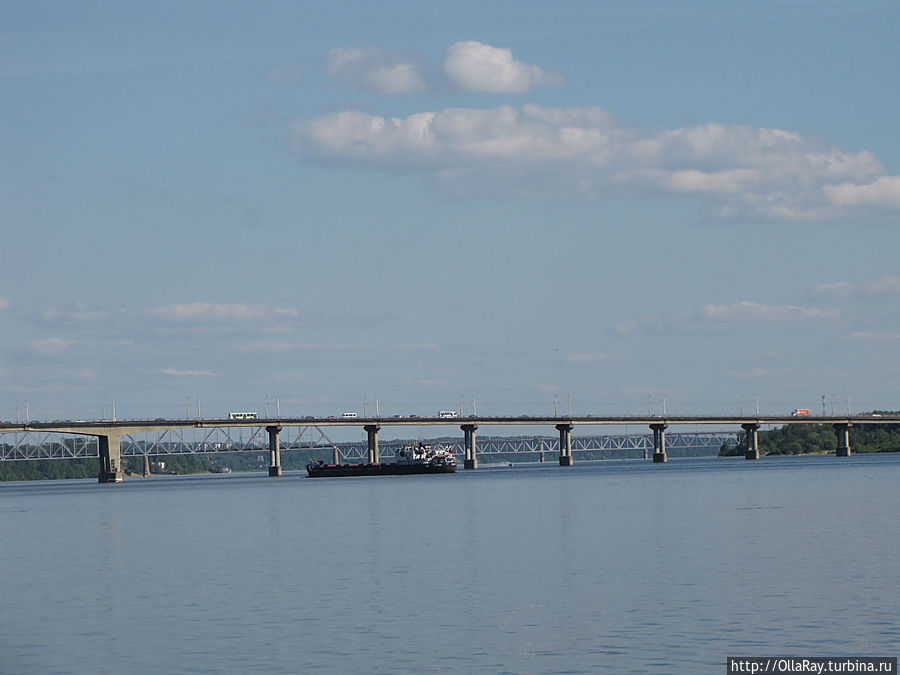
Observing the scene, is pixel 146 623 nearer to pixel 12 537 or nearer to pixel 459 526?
pixel 459 526

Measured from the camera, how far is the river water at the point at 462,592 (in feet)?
145

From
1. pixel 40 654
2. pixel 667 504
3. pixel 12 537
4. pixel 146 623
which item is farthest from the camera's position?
pixel 667 504

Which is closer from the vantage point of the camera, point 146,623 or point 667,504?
point 146,623

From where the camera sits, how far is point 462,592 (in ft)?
193

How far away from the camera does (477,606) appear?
2142 inches

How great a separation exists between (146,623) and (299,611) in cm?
605

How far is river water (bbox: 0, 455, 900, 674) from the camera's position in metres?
44.3

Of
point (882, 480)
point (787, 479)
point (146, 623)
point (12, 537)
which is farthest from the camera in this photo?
point (787, 479)

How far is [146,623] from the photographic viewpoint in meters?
53.3

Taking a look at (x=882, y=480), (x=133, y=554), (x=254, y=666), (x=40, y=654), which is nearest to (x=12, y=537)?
(x=133, y=554)

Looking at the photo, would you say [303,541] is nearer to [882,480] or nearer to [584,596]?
[584,596]

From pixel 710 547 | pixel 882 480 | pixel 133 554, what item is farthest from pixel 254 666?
pixel 882 480

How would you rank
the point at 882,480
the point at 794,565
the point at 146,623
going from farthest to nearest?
the point at 882,480
the point at 794,565
the point at 146,623

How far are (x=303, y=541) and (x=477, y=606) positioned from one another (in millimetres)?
38253
